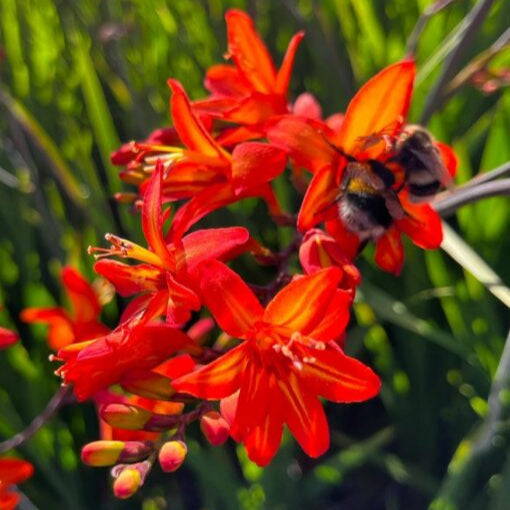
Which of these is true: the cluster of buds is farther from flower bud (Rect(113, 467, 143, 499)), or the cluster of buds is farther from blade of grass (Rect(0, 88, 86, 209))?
blade of grass (Rect(0, 88, 86, 209))

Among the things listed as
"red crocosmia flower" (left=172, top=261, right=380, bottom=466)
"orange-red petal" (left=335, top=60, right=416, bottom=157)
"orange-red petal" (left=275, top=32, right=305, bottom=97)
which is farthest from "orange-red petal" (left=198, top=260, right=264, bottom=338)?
"orange-red petal" (left=275, top=32, right=305, bottom=97)

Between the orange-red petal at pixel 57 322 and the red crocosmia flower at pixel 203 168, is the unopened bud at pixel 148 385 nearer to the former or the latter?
the red crocosmia flower at pixel 203 168

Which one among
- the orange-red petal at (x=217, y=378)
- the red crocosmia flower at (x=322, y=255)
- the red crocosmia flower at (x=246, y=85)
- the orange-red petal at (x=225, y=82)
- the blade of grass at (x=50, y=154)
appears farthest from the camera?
the blade of grass at (x=50, y=154)

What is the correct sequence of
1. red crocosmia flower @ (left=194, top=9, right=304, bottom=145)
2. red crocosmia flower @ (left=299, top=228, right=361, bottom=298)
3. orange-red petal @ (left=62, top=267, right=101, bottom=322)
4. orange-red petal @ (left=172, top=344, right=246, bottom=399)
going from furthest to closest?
1. orange-red petal @ (left=62, top=267, right=101, bottom=322)
2. red crocosmia flower @ (left=194, top=9, right=304, bottom=145)
3. red crocosmia flower @ (left=299, top=228, right=361, bottom=298)
4. orange-red petal @ (left=172, top=344, right=246, bottom=399)

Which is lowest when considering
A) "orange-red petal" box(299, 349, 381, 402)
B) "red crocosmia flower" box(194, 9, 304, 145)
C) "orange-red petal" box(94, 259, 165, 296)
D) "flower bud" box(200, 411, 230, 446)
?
"flower bud" box(200, 411, 230, 446)

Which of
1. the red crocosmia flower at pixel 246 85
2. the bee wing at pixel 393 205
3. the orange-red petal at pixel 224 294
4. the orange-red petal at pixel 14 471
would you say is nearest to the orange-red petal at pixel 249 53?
the red crocosmia flower at pixel 246 85

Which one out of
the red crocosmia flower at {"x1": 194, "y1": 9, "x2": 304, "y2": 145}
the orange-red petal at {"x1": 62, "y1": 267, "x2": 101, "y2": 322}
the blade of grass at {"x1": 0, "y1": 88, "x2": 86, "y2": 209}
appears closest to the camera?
the red crocosmia flower at {"x1": 194, "y1": 9, "x2": 304, "y2": 145}

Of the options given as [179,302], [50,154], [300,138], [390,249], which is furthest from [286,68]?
[50,154]

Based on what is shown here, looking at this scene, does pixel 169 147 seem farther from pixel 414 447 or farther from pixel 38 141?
pixel 414 447

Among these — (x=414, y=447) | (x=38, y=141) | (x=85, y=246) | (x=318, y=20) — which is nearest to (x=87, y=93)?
(x=38, y=141)
